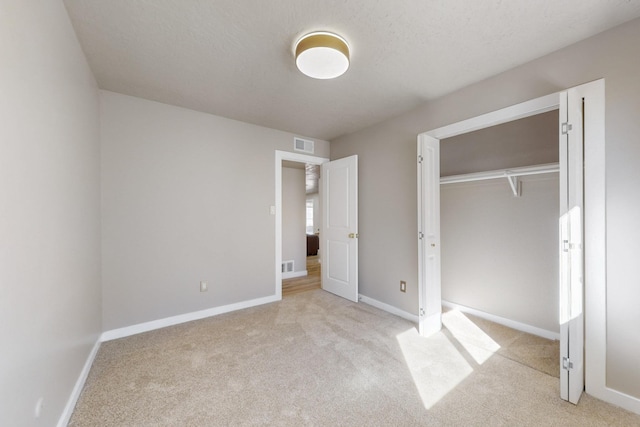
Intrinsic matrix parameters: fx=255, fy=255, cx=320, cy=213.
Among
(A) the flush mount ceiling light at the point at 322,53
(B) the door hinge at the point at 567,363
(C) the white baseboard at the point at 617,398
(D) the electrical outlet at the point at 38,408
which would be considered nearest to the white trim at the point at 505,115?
(A) the flush mount ceiling light at the point at 322,53

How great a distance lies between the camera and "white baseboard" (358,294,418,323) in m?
3.08

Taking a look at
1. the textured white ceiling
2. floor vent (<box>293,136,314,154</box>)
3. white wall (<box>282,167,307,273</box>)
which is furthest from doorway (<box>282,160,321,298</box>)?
the textured white ceiling

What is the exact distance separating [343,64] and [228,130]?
2.03 m

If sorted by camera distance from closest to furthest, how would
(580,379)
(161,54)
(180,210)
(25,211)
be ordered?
(25,211) < (580,379) < (161,54) < (180,210)

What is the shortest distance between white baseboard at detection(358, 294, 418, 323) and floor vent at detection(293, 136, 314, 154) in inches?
94.3

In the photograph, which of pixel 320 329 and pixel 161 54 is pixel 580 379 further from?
pixel 161 54

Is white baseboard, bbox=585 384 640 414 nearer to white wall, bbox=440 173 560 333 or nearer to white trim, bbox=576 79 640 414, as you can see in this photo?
white trim, bbox=576 79 640 414

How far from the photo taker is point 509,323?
9.53 feet

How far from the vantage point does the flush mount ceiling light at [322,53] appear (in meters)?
1.77

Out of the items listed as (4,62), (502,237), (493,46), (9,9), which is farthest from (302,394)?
(493,46)

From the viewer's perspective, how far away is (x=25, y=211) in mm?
1150

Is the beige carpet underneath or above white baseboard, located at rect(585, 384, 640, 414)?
underneath

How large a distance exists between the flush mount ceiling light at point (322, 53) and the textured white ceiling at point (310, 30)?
0.17 ft

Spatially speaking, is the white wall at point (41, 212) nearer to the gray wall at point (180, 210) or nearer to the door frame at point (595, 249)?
the gray wall at point (180, 210)
